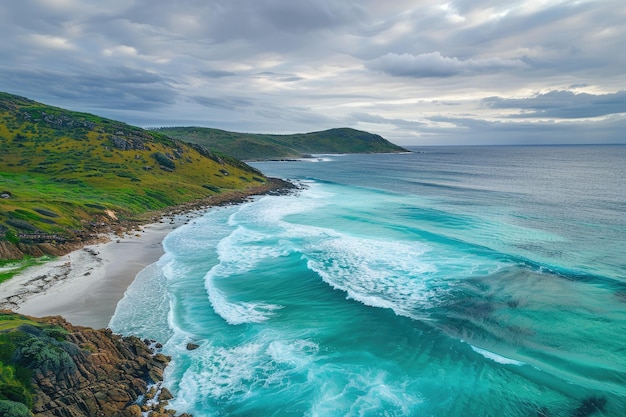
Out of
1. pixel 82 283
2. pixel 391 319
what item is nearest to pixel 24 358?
pixel 82 283

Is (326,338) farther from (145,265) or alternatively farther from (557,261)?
(557,261)

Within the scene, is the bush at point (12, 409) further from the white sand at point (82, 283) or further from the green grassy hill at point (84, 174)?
the green grassy hill at point (84, 174)

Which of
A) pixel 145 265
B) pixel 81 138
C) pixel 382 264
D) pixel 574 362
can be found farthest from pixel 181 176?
pixel 574 362

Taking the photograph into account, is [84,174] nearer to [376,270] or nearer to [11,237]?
[11,237]

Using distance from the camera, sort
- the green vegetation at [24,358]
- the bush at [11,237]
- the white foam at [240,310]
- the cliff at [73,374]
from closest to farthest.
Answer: the green vegetation at [24,358] → the cliff at [73,374] → the white foam at [240,310] → the bush at [11,237]

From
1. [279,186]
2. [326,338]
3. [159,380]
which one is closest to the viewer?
[159,380]

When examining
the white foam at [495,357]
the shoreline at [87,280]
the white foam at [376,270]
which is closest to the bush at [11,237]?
the shoreline at [87,280]
